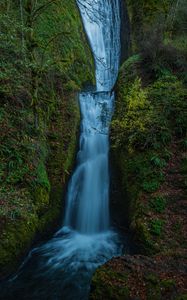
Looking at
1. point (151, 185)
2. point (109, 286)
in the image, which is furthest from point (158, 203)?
point (109, 286)

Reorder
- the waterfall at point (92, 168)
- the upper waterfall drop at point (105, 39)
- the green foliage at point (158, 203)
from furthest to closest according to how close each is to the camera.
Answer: the upper waterfall drop at point (105, 39), the waterfall at point (92, 168), the green foliage at point (158, 203)

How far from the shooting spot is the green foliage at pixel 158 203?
8.50m

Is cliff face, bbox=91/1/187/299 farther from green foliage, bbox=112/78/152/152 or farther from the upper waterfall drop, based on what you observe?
the upper waterfall drop

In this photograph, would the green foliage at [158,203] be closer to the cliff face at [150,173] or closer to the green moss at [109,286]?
the cliff face at [150,173]

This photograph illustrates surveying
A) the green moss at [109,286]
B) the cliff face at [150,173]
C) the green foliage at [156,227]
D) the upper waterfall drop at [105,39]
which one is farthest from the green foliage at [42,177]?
the upper waterfall drop at [105,39]

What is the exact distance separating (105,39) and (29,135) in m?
11.6

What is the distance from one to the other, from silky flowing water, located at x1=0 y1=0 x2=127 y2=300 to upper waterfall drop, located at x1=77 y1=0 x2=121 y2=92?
4.12m

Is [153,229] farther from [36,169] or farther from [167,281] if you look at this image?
[36,169]

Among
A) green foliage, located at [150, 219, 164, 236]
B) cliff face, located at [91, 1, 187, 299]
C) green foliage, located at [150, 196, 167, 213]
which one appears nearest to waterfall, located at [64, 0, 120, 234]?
cliff face, located at [91, 1, 187, 299]

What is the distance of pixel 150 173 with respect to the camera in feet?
31.1

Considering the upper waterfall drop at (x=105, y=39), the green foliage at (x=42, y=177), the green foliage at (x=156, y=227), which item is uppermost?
the upper waterfall drop at (x=105, y=39)

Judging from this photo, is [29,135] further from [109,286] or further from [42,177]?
[109,286]

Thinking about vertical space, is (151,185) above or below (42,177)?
below

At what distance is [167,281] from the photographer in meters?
5.35
